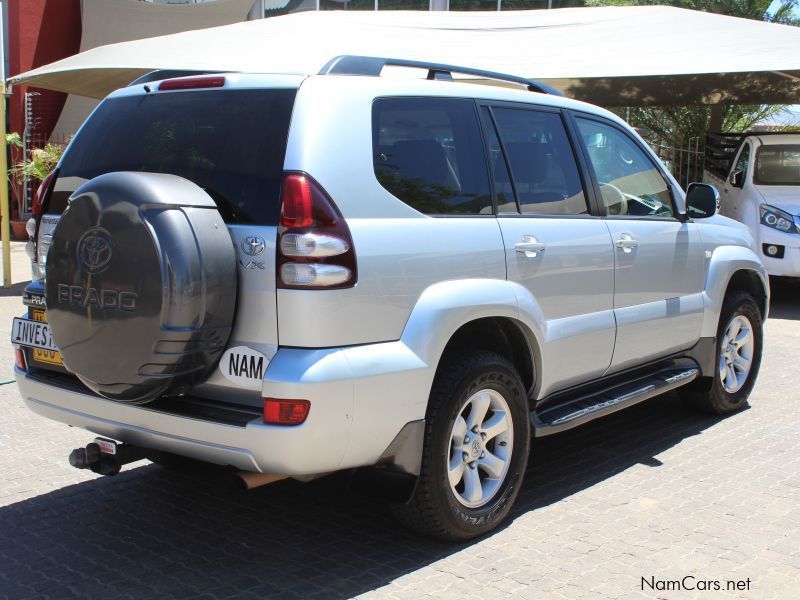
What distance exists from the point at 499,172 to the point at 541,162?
396 millimetres

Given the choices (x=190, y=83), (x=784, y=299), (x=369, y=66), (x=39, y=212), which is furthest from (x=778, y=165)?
(x=39, y=212)

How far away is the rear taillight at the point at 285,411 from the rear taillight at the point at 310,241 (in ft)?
1.33

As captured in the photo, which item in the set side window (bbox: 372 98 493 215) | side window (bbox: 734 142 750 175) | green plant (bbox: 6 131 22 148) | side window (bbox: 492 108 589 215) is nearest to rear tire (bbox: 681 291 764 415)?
→ side window (bbox: 492 108 589 215)

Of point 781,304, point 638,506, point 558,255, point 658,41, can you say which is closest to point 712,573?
point 638,506

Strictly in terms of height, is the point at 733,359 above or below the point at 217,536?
above

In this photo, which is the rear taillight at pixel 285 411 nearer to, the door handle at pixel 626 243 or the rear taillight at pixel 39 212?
the rear taillight at pixel 39 212

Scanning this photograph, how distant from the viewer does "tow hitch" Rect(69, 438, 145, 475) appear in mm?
3672

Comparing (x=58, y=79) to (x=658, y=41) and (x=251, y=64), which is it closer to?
(x=251, y=64)

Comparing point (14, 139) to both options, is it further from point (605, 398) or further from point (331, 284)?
point (331, 284)

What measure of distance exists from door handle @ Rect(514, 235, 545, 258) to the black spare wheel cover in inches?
54.7

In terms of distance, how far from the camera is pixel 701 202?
17.7ft

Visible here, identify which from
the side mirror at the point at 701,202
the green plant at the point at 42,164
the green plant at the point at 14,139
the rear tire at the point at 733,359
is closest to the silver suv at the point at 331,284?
the side mirror at the point at 701,202

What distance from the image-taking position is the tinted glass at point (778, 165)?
11344mm

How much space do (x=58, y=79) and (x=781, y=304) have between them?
10577mm
